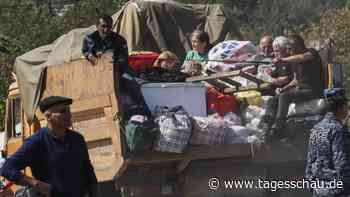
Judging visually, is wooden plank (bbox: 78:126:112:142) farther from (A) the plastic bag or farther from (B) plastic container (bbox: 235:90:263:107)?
(B) plastic container (bbox: 235:90:263:107)

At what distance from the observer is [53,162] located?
250 inches

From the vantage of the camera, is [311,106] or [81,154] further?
[311,106]

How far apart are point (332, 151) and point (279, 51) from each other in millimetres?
3391

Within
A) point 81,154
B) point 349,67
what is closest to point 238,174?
point 81,154

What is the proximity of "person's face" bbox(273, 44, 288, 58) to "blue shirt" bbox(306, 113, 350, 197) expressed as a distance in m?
3.10

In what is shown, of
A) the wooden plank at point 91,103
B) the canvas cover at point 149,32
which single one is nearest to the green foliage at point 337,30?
the canvas cover at point 149,32

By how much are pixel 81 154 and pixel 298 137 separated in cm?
344

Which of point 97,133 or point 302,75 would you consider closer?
point 97,133

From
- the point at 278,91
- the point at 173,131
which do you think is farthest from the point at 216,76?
the point at 173,131

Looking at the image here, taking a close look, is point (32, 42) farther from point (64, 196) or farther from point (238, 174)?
point (64, 196)

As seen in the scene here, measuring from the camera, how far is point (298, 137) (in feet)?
30.5

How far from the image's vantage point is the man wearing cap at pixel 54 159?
250 inches

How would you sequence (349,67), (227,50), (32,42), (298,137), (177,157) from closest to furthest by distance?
(177,157), (298,137), (227,50), (349,67), (32,42)

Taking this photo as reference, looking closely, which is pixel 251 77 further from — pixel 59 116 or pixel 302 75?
pixel 59 116
